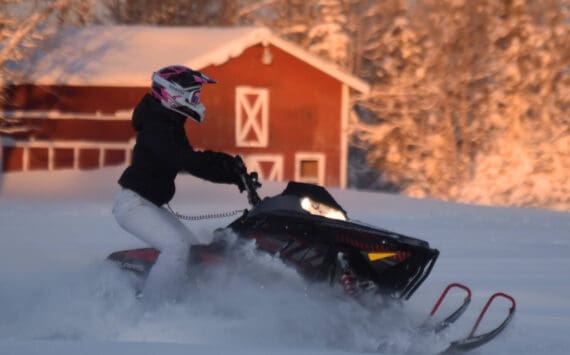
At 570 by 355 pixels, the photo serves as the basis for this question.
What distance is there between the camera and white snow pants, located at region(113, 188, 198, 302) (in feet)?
19.4

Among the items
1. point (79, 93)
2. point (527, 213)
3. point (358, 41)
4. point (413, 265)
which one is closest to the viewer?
point (413, 265)

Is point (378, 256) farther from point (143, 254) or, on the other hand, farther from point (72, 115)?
point (72, 115)

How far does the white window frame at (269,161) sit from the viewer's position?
24.2m

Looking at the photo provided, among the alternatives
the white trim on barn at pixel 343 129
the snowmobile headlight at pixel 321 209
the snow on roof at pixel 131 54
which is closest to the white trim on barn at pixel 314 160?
the white trim on barn at pixel 343 129

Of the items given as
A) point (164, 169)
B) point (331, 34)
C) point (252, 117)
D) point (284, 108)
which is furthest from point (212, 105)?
point (164, 169)

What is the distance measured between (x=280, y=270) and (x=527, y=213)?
1027cm

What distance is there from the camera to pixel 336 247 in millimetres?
5625

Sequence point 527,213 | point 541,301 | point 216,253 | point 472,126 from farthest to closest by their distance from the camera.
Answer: point 472,126, point 527,213, point 541,301, point 216,253

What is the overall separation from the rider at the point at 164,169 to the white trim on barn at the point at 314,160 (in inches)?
737

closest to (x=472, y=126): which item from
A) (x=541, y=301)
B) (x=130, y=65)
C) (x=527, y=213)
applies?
(x=130, y=65)

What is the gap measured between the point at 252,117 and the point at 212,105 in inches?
41.9

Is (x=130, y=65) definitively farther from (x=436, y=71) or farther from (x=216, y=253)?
(x=216, y=253)

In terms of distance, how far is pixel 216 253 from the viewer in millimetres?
5988

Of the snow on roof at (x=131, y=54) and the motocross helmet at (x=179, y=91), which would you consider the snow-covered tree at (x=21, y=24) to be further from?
the motocross helmet at (x=179, y=91)
